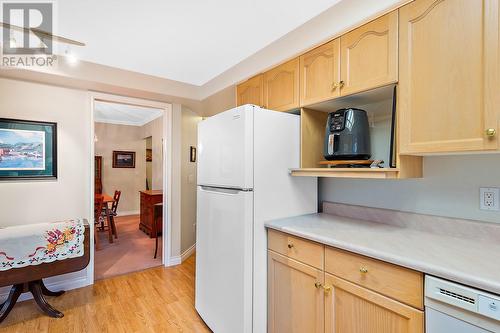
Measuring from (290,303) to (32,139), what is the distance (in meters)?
2.80

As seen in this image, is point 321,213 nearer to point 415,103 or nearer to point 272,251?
point 272,251

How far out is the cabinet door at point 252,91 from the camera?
2.23 m

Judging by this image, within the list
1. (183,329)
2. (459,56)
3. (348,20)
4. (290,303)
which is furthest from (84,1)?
(183,329)

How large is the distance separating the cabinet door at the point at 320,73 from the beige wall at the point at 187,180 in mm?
2094

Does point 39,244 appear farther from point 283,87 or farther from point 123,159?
point 123,159

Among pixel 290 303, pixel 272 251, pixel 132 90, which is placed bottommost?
pixel 290 303

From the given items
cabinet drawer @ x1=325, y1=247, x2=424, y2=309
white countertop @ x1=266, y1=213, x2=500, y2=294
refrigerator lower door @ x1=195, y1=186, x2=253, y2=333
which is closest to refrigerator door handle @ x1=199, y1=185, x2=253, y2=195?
refrigerator lower door @ x1=195, y1=186, x2=253, y2=333

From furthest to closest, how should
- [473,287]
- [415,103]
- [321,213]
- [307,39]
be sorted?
[321,213] → [307,39] → [415,103] → [473,287]

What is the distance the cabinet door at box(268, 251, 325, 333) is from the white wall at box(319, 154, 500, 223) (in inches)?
29.6

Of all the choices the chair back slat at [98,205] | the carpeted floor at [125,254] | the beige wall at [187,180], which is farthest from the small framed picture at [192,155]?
the chair back slat at [98,205]

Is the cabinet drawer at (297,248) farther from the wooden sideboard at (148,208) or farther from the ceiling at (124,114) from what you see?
the ceiling at (124,114)

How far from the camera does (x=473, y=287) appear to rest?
89 centimetres

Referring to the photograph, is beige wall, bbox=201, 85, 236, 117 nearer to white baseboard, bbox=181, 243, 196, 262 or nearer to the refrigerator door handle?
the refrigerator door handle

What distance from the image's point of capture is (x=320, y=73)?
67.4 inches
